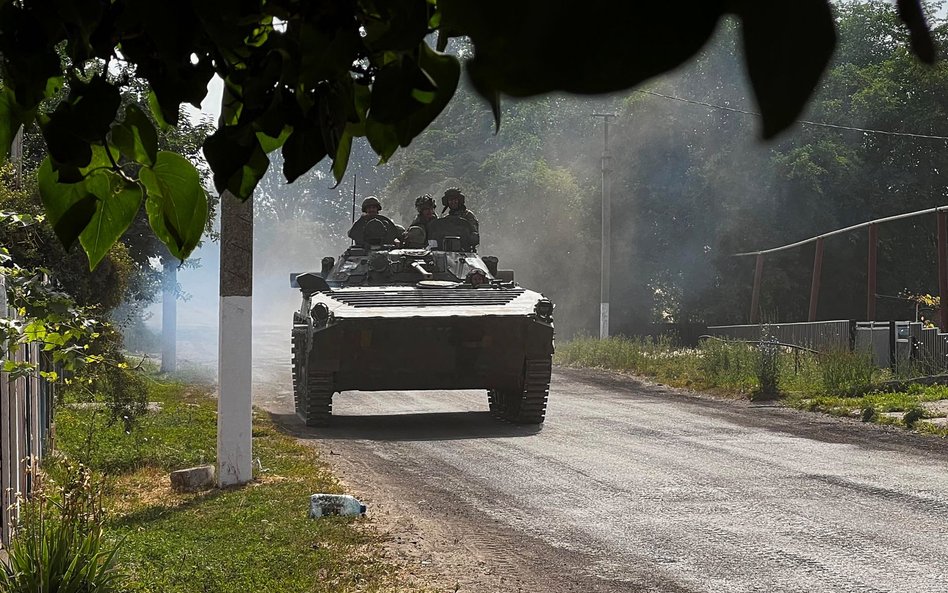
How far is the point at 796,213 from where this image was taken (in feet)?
110

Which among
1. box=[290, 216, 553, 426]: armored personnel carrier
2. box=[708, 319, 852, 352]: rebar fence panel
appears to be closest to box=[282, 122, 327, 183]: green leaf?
box=[290, 216, 553, 426]: armored personnel carrier

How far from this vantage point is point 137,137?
56.9 inches

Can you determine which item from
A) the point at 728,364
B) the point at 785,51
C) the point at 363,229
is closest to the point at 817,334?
the point at 728,364

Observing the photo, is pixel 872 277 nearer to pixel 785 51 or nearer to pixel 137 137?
pixel 137 137

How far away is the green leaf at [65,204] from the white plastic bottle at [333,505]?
6.06 m

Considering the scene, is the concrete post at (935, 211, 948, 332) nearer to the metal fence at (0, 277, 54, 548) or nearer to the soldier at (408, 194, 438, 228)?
the soldier at (408, 194, 438, 228)

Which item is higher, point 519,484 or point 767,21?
point 767,21

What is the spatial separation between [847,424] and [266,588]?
9.27m

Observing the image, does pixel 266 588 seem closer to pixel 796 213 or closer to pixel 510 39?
pixel 510 39

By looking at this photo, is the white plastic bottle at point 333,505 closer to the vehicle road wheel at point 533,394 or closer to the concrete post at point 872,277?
the vehicle road wheel at point 533,394

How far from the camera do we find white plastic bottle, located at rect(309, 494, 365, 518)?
7371 mm

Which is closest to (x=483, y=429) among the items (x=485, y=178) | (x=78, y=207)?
(x=78, y=207)

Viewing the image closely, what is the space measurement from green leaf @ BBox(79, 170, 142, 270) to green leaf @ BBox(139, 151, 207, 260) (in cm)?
3

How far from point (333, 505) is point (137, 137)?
618cm
